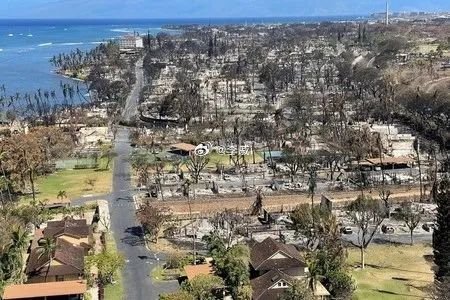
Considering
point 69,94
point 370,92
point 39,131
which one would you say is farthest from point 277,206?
point 69,94

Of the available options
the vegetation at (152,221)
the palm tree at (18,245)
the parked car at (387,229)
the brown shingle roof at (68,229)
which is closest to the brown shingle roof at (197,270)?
the vegetation at (152,221)

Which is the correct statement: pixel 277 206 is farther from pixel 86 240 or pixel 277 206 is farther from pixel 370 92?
pixel 370 92

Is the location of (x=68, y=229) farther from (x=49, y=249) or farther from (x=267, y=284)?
(x=267, y=284)

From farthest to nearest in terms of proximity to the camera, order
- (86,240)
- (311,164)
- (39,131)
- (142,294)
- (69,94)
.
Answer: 1. (69,94)
2. (39,131)
3. (311,164)
4. (86,240)
5. (142,294)

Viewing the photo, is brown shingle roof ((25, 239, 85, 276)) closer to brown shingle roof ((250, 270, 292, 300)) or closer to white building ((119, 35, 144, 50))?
brown shingle roof ((250, 270, 292, 300))

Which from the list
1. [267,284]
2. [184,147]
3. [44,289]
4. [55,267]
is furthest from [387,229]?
[184,147]

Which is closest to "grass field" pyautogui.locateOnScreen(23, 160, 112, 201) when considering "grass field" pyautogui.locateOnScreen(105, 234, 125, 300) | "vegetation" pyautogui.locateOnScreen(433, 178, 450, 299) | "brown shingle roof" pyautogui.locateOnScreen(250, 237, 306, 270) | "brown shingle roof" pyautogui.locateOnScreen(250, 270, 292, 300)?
"grass field" pyautogui.locateOnScreen(105, 234, 125, 300)

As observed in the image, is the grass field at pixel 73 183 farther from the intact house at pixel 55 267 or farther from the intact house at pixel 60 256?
the intact house at pixel 55 267
